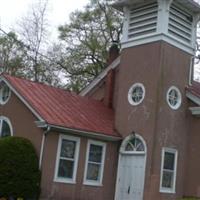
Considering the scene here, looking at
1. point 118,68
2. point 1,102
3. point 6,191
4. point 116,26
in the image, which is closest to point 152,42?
point 118,68

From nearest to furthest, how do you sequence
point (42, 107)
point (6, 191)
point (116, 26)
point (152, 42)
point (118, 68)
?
point (6, 191) → point (42, 107) → point (152, 42) → point (118, 68) → point (116, 26)

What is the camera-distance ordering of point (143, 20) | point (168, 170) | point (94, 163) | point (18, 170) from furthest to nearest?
point (143, 20)
point (168, 170)
point (94, 163)
point (18, 170)

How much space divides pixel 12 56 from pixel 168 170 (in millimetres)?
24792

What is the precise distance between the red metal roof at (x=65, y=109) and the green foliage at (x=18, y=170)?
1.47 m

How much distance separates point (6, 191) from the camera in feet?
57.1

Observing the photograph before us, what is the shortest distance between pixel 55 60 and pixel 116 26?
18.9 ft

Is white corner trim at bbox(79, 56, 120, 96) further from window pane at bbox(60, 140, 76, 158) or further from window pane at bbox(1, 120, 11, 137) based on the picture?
window pane at bbox(60, 140, 76, 158)

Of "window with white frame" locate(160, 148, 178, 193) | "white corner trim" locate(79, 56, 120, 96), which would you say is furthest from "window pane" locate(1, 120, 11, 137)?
"window with white frame" locate(160, 148, 178, 193)

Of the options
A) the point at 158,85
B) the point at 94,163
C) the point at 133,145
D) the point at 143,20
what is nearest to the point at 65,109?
the point at 94,163

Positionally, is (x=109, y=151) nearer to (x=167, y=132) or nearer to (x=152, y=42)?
(x=167, y=132)

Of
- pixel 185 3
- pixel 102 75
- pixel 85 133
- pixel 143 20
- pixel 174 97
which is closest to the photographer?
pixel 85 133

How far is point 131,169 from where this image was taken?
66.1ft

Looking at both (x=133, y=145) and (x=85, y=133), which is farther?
(x=133, y=145)

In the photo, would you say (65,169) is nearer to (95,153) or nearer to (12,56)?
(95,153)
